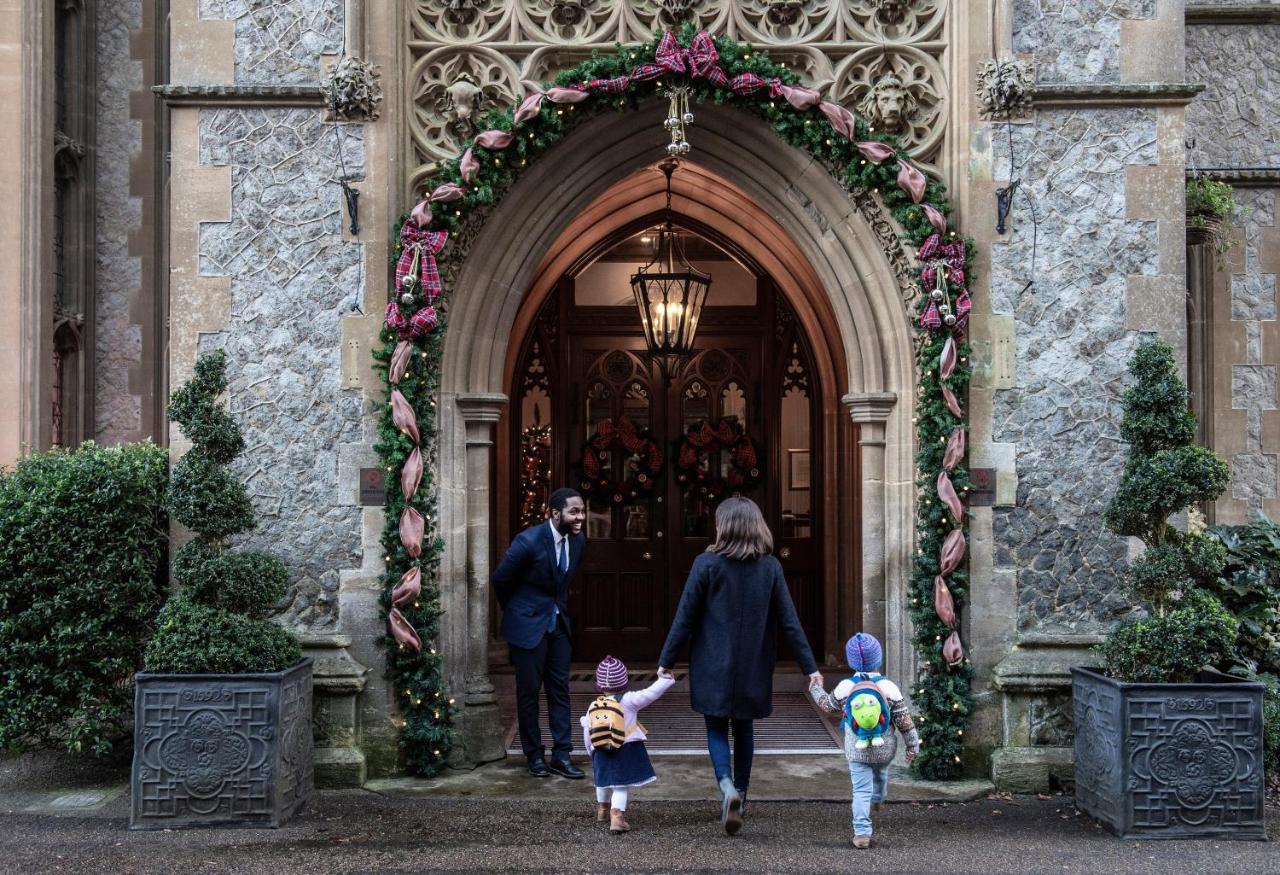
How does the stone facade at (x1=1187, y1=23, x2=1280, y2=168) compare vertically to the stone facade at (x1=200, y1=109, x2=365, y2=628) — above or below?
above

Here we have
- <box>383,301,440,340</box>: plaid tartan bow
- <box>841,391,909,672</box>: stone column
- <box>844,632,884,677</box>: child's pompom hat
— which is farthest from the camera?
<box>841,391,909,672</box>: stone column

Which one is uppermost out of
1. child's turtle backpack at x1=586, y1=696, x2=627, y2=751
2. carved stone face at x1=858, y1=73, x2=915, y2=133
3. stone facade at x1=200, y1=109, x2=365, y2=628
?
carved stone face at x1=858, y1=73, x2=915, y2=133

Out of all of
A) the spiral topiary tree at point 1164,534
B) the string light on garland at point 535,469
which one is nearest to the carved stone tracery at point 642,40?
the spiral topiary tree at point 1164,534

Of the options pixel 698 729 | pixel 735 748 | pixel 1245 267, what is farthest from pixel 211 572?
pixel 1245 267

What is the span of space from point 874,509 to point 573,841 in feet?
8.93

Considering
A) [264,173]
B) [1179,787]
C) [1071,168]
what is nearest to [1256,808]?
[1179,787]

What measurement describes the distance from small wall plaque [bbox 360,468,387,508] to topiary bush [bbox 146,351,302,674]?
0.73 m

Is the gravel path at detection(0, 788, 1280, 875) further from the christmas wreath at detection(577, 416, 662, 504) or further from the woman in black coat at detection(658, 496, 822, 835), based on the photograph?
the christmas wreath at detection(577, 416, 662, 504)

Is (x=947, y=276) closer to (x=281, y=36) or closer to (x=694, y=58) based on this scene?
(x=694, y=58)

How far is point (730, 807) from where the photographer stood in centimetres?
518

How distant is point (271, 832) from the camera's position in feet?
17.8

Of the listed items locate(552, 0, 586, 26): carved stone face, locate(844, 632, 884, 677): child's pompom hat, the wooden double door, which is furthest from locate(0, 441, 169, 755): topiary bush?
the wooden double door

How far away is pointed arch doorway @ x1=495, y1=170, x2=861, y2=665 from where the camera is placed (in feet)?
32.6

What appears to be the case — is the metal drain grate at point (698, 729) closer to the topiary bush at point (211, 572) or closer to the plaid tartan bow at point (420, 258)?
the topiary bush at point (211, 572)
